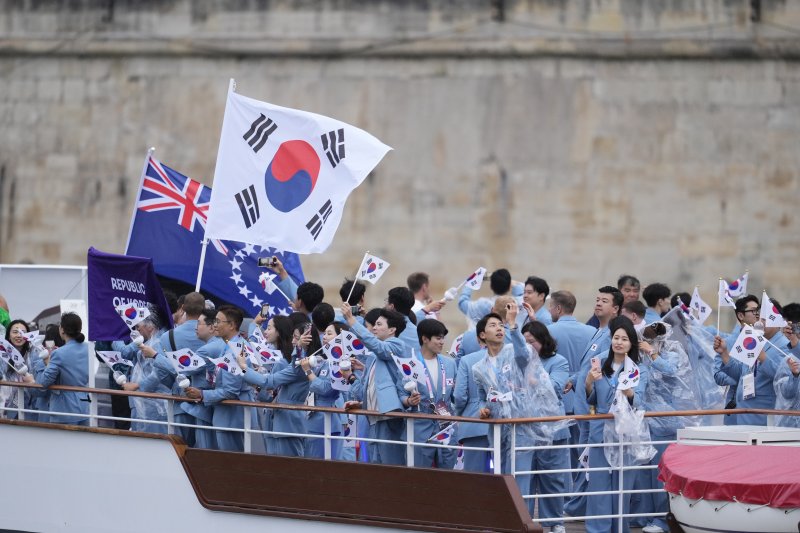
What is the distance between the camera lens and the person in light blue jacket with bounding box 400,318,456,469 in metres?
9.54

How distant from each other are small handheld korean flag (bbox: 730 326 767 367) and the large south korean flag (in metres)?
2.94

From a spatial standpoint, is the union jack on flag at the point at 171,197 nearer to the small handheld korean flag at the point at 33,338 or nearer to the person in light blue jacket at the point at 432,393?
the small handheld korean flag at the point at 33,338

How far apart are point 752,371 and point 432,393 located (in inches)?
101

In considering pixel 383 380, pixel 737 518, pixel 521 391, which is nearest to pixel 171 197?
pixel 383 380

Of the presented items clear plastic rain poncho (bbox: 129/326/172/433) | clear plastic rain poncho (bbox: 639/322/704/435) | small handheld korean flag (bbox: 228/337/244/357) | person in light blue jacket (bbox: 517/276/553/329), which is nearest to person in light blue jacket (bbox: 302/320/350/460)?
small handheld korean flag (bbox: 228/337/244/357)

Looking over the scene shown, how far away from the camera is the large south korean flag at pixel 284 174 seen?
10.7 meters

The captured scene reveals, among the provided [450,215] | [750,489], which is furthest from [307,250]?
[450,215]

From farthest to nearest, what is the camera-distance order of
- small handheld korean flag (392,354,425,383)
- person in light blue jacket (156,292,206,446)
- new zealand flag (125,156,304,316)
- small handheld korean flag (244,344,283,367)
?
1. new zealand flag (125,156,304,316)
2. person in light blue jacket (156,292,206,446)
3. small handheld korean flag (244,344,283,367)
4. small handheld korean flag (392,354,425,383)

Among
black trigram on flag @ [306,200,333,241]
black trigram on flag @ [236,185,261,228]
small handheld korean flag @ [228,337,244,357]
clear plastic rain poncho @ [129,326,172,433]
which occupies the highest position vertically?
black trigram on flag @ [236,185,261,228]

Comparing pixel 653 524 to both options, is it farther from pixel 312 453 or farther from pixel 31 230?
pixel 31 230

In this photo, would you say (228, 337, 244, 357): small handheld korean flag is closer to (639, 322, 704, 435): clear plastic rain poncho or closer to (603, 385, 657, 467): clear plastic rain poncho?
(603, 385, 657, 467): clear plastic rain poncho

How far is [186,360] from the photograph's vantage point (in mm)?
9859

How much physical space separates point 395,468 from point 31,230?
14887 mm

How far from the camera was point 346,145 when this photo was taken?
10.7 metres
